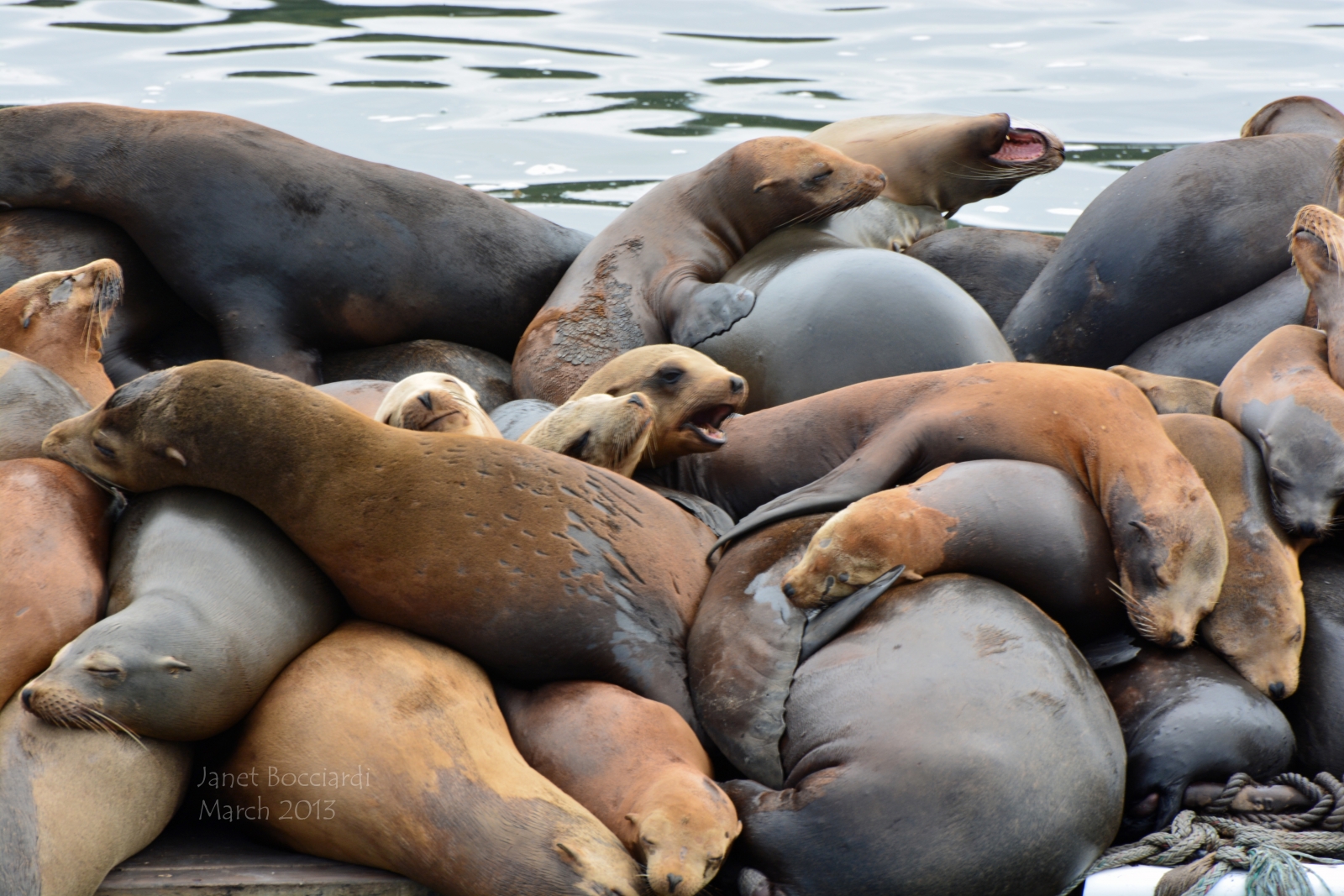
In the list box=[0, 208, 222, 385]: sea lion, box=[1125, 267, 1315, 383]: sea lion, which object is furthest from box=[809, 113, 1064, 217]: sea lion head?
box=[0, 208, 222, 385]: sea lion

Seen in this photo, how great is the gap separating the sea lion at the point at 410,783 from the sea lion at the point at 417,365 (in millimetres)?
2111

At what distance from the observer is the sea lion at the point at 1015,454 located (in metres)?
2.77

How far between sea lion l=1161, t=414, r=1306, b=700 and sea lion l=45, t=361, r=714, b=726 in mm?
1169

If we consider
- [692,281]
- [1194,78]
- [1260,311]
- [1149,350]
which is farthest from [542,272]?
[1194,78]

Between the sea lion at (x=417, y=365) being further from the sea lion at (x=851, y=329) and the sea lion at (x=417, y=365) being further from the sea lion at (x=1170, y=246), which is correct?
the sea lion at (x=1170, y=246)

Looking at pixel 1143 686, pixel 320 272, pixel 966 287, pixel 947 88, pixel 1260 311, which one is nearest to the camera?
pixel 1143 686

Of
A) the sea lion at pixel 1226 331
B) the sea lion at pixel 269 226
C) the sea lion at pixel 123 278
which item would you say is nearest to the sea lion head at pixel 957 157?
the sea lion at pixel 1226 331

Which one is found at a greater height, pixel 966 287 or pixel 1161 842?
pixel 966 287

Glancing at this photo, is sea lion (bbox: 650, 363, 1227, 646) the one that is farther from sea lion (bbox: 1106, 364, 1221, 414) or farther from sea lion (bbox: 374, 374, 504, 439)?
sea lion (bbox: 374, 374, 504, 439)

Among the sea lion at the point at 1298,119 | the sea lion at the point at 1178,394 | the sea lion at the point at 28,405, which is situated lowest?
the sea lion at the point at 1178,394

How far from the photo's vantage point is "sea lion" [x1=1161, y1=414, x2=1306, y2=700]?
2.77 m

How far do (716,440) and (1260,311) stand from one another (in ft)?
6.00

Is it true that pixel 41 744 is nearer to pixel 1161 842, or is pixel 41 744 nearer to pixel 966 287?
pixel 1161 842

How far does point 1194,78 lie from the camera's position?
1191 centimetres
